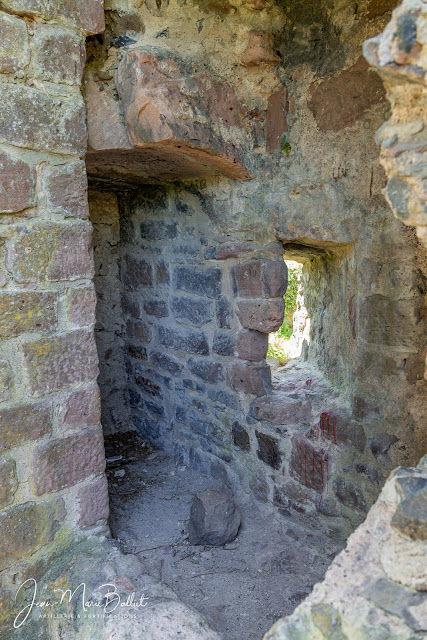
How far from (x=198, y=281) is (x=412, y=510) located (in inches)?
80.4

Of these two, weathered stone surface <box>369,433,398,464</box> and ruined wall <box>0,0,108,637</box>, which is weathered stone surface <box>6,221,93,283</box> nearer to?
ruined wall <box>0,0,108,637</box>

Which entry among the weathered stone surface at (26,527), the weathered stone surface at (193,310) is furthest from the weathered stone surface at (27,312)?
the weathered stone surface at (193,310)

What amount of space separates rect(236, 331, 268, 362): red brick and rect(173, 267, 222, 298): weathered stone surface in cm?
31

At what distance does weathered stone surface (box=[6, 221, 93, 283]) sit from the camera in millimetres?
1850

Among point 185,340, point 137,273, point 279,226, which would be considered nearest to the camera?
point 279,226

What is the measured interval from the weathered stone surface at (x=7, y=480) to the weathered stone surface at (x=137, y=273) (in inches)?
70.3

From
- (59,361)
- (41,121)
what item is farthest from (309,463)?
(41,121)

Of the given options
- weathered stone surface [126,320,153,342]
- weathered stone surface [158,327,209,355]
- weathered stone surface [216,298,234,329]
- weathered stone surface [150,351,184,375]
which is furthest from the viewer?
weathered stone surface [126,320,153,342]

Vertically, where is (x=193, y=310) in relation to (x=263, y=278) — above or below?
below

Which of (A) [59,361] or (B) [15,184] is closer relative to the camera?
(B) [15,184]

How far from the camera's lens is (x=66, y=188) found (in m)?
1.96

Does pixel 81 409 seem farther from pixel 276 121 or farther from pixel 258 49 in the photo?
pixel 258 49

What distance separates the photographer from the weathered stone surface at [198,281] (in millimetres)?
2842

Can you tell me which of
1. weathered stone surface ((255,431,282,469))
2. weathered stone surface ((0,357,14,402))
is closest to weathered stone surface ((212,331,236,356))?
weathered stone surface ((255,431,282,469))
